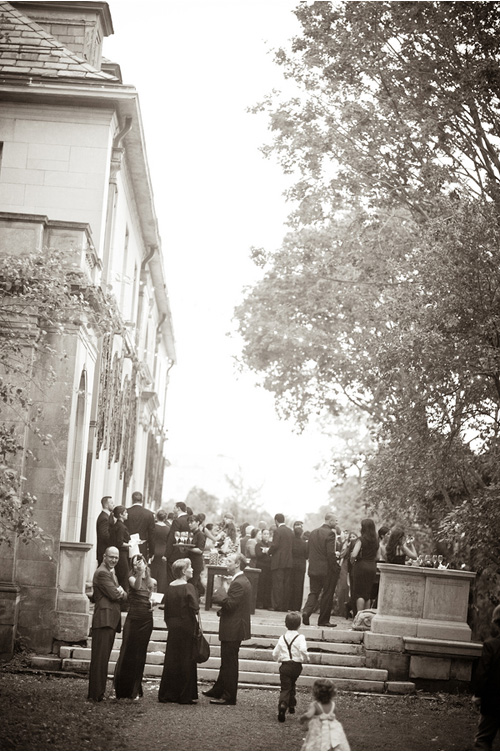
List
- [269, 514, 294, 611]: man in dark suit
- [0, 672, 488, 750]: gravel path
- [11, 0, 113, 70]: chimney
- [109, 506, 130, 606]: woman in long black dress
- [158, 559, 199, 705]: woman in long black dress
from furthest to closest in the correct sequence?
[11, 0, 113, 70]: chimney → [269, 514, 294, 611]: man in dark suit → [109, 506, 130, 606]: woman in long black dress → [158, 559, 199, 705]: woman in long black dress → [0, 672, 488, 750]: gravel path

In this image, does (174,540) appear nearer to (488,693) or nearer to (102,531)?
(102,531)

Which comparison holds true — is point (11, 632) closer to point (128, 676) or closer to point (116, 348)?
point (128, 676)

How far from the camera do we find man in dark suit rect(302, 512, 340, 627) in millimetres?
19078

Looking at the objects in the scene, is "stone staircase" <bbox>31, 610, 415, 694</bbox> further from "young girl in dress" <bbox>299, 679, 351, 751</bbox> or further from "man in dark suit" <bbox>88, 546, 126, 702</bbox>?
"young girl in dress" <bbox>299, 679, 351, 751</bbox>

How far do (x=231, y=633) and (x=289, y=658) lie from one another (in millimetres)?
1279

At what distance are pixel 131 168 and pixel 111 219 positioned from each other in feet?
10.0

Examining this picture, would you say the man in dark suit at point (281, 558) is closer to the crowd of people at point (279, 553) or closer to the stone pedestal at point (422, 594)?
the crowd of people at point (279, 553)

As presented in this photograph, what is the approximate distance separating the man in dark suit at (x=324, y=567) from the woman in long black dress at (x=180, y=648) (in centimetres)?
505

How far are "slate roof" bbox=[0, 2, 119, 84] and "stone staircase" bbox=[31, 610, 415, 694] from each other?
1085 cm

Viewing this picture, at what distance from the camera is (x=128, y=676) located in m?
13.9

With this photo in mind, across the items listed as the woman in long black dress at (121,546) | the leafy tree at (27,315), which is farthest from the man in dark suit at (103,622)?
the woman in long black dress at (121,546)

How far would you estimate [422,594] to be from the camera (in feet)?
58.3

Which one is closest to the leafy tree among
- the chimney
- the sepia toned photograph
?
the sepia toned photograph

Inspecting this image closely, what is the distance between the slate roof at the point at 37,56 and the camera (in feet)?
70.4
